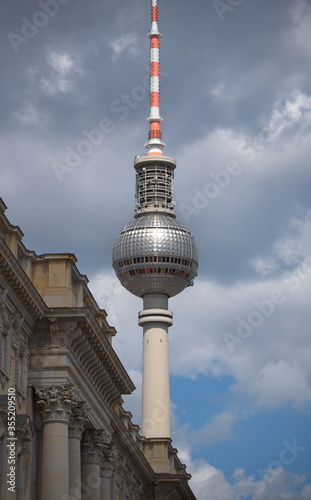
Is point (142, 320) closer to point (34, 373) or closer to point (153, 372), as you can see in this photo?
point (153, 372)

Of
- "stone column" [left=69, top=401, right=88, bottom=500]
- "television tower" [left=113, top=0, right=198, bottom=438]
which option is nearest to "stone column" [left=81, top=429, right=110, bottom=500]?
"stone column" [left=69, top=401, right=88, bottom=500]

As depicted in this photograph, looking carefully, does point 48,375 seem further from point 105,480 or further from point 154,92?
→ point 154,92

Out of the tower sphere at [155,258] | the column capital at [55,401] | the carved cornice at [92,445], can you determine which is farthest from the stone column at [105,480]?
the tower sphere at [155,258]

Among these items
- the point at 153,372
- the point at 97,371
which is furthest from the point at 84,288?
the point at 153,372

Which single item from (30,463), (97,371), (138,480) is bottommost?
(30,463)

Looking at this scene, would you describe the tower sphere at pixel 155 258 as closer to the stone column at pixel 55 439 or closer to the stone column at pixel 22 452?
the stone column at pixel 55 439

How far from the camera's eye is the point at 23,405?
55.8 metres

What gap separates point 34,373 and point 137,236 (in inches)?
5225

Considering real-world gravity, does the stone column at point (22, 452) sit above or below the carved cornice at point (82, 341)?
below

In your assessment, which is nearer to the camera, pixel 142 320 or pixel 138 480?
pixel 138 480

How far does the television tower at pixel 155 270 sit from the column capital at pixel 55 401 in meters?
124

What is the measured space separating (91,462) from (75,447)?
768cm

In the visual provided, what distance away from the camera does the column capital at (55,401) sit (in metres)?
57.2

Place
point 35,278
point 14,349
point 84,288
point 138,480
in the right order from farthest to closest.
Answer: point 138,480 → point 84,288 → point 35,278 → point 14,349
